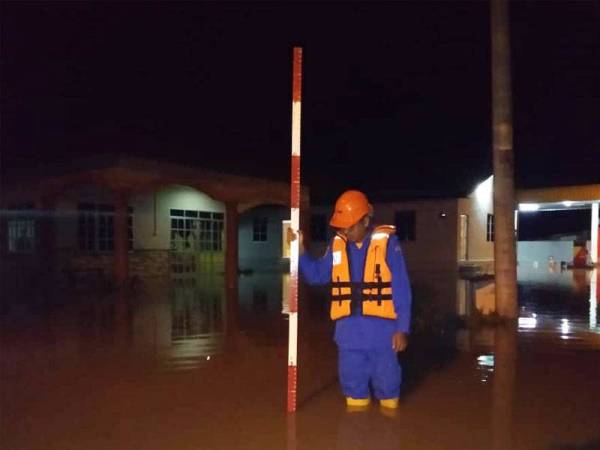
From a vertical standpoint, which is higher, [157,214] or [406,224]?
[157,214]

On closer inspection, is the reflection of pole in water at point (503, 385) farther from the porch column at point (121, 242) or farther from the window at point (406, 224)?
the window at point (406, 224)

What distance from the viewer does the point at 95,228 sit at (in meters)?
18.4

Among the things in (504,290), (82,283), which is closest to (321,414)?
(504,290)

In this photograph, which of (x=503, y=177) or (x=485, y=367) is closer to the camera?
(x=485, y=367)

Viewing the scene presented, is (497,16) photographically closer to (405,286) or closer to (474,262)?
(405,286)

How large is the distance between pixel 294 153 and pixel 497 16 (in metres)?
5.74

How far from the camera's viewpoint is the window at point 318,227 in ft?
84.0

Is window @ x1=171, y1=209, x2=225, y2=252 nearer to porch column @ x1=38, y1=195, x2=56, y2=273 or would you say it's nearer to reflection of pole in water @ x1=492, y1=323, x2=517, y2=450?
porch column @ x1=38, y1=195, x2=56, y2=273

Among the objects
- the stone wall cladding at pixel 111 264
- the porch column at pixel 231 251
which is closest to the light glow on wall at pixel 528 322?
the porch column at pixel 231 251

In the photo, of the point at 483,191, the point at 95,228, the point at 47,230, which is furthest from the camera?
the point at 483,191

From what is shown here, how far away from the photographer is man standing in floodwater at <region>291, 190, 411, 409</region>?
458 cm

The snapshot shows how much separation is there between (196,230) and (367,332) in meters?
17.5

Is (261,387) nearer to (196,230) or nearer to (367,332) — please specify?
(367,332)

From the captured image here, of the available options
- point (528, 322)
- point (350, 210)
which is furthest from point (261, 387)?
point (528, 322)
